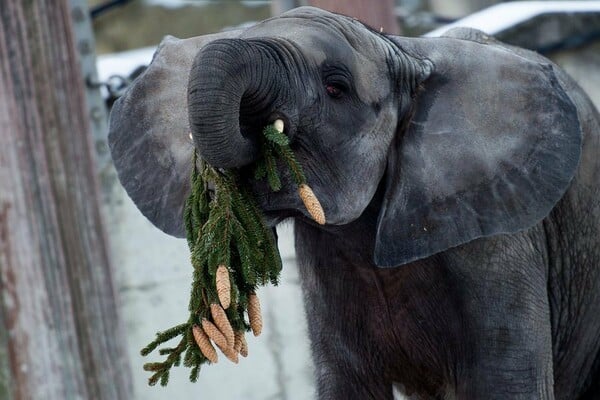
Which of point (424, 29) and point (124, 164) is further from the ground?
point (124, 164)

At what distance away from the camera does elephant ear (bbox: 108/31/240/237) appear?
4625 mm

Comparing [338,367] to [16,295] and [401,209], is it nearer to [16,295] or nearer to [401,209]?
[401,209]

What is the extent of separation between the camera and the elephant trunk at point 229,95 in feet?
12.0

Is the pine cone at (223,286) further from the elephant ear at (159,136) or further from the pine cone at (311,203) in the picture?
the elephant ear at (159,136)

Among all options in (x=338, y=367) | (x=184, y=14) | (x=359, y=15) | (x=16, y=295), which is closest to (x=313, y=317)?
(x=338, y=367)

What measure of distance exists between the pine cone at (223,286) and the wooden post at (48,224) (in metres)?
2.65

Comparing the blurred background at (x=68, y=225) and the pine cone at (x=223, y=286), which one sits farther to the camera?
the blurred background at (x=68, y=225)

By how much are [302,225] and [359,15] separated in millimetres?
2609

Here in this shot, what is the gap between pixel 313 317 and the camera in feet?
16.2

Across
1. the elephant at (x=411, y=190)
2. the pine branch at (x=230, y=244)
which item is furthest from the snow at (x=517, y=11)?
the pine branch at (x=230, y=244)

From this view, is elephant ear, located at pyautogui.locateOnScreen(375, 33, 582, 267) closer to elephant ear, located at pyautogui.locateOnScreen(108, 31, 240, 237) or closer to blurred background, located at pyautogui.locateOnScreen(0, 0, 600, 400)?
elephant ear, located at pyautogui.locateOnScreen(108, 31, 240, 237)

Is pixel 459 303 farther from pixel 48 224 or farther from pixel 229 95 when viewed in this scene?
pixel 48 224

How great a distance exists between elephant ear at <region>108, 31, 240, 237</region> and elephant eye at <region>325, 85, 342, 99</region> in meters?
0.55

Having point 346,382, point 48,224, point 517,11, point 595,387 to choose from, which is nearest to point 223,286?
point 346,382
